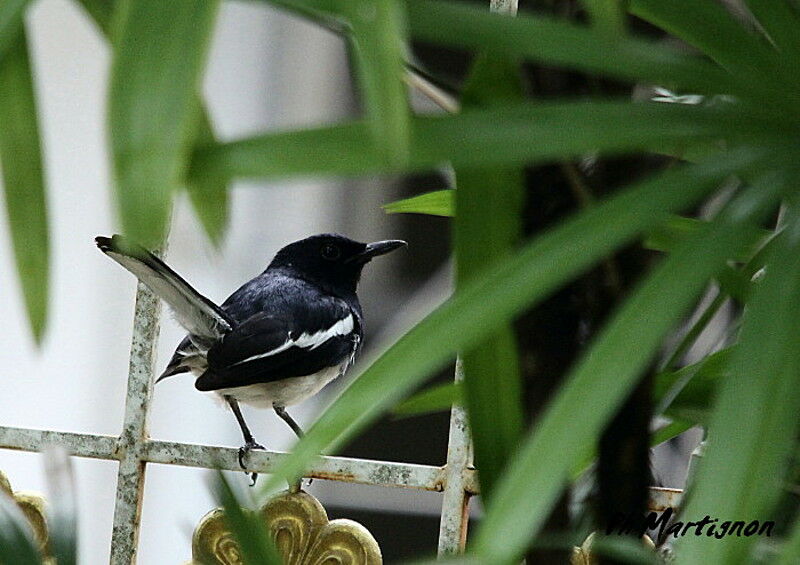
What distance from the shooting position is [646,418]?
49 centimetres

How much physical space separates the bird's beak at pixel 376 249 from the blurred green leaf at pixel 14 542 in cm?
57

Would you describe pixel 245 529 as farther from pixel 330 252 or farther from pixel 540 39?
pixel 330 252

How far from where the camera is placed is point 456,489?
0.85 meters

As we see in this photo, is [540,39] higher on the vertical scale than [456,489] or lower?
higher

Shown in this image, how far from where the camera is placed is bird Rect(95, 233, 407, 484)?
1.09 m

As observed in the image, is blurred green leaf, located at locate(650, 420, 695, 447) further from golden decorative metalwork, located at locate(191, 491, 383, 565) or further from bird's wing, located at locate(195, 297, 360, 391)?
bird's wing, located at locate(195, 297, 360, 391)

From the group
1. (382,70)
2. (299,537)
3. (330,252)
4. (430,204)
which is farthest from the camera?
(330,252)

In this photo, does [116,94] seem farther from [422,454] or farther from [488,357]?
[422,454]

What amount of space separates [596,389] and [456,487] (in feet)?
1.64

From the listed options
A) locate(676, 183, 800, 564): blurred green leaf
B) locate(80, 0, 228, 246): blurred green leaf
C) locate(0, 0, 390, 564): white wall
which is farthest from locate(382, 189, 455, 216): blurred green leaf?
locate(0, 0, 390, 564): white wall

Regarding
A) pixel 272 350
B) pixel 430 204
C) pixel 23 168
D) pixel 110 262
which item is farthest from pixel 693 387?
pixel 110 262

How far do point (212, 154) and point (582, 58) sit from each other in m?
0.15

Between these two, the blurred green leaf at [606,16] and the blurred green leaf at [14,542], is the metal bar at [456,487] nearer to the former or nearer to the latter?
the blurred green leaf at [14,542]

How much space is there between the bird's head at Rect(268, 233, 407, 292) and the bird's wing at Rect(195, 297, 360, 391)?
0.13 m
